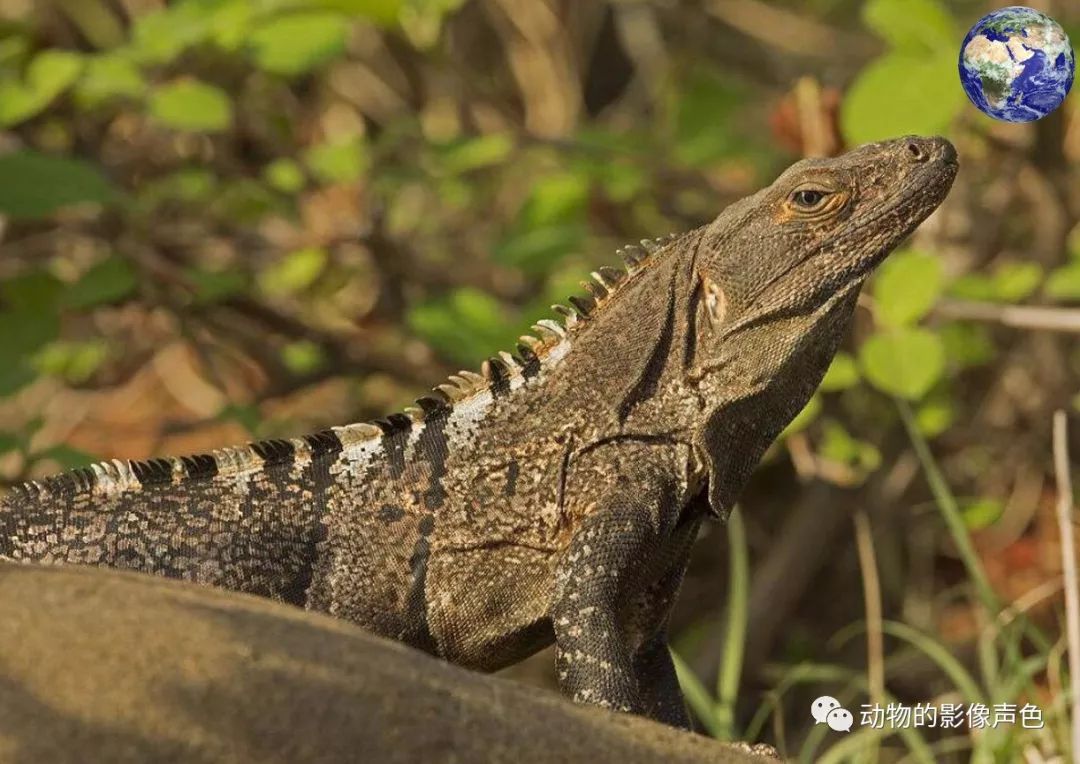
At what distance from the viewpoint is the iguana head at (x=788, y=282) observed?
433cm

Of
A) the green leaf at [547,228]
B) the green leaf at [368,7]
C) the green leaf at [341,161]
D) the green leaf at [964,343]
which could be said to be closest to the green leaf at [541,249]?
the green leaf at [547,228]

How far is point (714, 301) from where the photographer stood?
14.5 ft

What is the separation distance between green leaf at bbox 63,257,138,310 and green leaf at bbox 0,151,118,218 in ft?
2.37

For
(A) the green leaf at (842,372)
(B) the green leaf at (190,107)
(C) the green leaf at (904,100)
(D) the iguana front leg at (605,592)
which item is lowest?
(A) the green leaf at (842,372)

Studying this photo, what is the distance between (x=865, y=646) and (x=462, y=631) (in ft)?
15.9

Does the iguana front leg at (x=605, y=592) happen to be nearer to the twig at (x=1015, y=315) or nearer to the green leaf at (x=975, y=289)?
the twig at (x=1015, y=315)

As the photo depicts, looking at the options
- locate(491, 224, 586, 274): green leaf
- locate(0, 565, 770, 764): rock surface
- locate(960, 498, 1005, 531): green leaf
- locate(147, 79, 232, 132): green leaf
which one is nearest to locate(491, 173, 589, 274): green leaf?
locate(491, 224, 586, 274): green leaf

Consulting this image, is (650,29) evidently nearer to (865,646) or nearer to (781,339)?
(865,646)

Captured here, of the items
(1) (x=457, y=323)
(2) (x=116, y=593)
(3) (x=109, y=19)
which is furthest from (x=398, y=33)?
(2) (x=116, y=593)

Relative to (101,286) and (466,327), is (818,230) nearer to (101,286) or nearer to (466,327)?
(466,327)

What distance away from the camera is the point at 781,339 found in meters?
4.34

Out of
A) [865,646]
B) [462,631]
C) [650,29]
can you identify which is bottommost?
[865,646]

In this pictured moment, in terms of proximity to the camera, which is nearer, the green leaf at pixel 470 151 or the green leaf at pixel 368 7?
the green leaf at pixel 368 7

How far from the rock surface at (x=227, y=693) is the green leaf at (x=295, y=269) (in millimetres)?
Result: 5234
